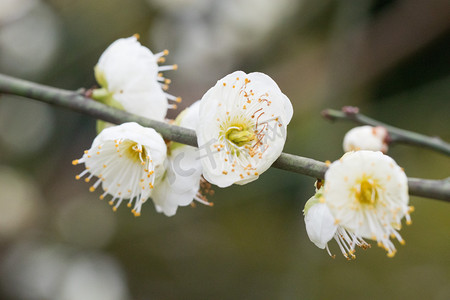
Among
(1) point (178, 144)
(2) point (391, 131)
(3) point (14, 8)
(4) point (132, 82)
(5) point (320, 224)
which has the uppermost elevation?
(3) point (14, 8)

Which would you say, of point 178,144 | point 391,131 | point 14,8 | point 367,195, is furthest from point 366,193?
point 14,8

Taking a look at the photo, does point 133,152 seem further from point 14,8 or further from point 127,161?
point 14,8

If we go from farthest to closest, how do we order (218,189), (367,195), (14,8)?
(14,8) → (218,189) → (367,195)

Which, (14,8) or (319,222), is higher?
(14,8)

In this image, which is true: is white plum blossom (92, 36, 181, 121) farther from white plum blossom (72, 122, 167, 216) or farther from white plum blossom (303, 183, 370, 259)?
white plum blossom (303, 183, 370, 259)

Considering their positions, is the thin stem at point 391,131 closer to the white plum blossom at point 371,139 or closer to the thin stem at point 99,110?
the white plum blossom at point 371,139

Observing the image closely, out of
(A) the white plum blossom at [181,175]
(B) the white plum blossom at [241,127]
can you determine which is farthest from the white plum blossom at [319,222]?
(A) the white plum blossom at [181,175]
